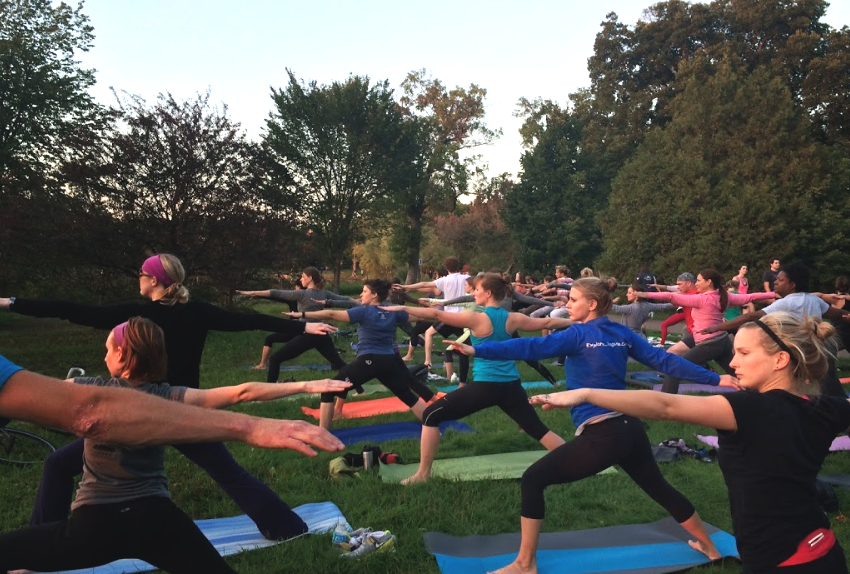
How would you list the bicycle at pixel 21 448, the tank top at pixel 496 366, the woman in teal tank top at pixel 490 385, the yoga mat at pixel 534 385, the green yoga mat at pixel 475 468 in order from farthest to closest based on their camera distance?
1. the yoga mat at pixel 534 385
2. the bicycle at pixel 21 448
3. the green yoga mat at pixel 475 468
4. the tank top at pixel 496 366
5. the woman in teal tank top at pixel 490 385

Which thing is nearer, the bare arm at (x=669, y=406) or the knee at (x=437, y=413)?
the bare arm at (x=669, y=406)

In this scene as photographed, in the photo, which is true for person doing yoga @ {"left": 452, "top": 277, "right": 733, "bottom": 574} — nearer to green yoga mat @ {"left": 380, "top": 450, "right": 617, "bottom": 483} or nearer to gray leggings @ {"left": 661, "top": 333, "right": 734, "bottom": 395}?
green yoga mat @ {"left": 380, "top": 450, "right": 617, "bottom": 483}

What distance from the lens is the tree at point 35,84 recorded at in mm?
20938

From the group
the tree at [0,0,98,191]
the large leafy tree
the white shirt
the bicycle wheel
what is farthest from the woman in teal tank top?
the large leafy tree

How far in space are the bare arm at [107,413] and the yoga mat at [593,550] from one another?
2.83 meters

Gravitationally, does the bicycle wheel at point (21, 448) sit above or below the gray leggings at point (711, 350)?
below

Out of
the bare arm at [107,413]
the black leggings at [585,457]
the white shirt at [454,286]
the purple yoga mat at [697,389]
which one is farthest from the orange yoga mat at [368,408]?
the bare arm at [107,413]

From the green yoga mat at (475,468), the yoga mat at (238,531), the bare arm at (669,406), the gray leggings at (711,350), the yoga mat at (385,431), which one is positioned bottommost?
the yoga mat at (385,431)

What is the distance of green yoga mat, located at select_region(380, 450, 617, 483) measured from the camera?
231 inches

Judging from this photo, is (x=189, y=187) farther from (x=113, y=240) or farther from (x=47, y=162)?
(x=47, y=162)

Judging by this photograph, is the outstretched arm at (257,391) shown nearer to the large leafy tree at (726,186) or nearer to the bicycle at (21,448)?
the bicycle at (21,448)

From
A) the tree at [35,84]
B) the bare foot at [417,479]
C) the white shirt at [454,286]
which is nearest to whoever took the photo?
the bare foot at [417,479]

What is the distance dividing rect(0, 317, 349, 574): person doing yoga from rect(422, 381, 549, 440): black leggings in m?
2.60

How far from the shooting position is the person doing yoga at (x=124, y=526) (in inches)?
102
